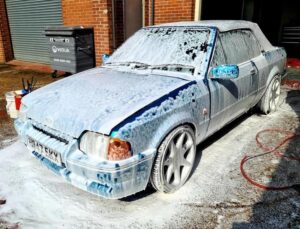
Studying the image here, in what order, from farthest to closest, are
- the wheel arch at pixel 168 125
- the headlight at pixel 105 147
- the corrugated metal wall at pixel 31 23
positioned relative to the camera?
the corrugated metal wall at pixel 31 23 → the wheel arch at pixel 168 125 → the headlight at pixel 105 147

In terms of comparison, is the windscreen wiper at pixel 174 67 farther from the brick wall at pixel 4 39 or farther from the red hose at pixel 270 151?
the brick wall at pixel 4 39

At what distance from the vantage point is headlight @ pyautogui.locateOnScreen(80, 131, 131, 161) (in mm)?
2379

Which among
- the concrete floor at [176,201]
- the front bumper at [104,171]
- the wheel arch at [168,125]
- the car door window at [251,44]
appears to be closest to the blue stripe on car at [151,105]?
the wheel arch at [168,125]

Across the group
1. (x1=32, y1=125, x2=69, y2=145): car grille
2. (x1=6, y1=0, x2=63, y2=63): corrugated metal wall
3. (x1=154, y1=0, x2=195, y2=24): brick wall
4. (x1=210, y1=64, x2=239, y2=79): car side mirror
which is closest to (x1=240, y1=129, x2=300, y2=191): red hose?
(x1=210, y1=64, x2=239, y2=79): car side mirror

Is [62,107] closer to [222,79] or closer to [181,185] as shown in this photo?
[181,185]

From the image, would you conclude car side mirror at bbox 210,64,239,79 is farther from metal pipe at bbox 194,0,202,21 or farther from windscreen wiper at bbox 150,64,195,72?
metal pipe at bbox 194,0,202,21

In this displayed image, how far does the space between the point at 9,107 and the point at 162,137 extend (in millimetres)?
3016

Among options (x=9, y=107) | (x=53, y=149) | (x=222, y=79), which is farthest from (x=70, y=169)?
(x=9, y=107)

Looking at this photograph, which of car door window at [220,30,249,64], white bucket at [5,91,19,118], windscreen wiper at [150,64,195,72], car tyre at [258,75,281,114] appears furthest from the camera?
car tyre at [258,75,281,114]

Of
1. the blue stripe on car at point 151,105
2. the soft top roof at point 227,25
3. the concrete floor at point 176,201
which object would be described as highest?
the soft top roof at point 227,25

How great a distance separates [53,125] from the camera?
8.98 ft

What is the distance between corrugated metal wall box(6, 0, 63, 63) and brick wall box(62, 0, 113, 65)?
114cm

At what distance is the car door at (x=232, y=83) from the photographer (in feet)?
11.3

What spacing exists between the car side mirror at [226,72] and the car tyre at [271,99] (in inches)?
79.3
